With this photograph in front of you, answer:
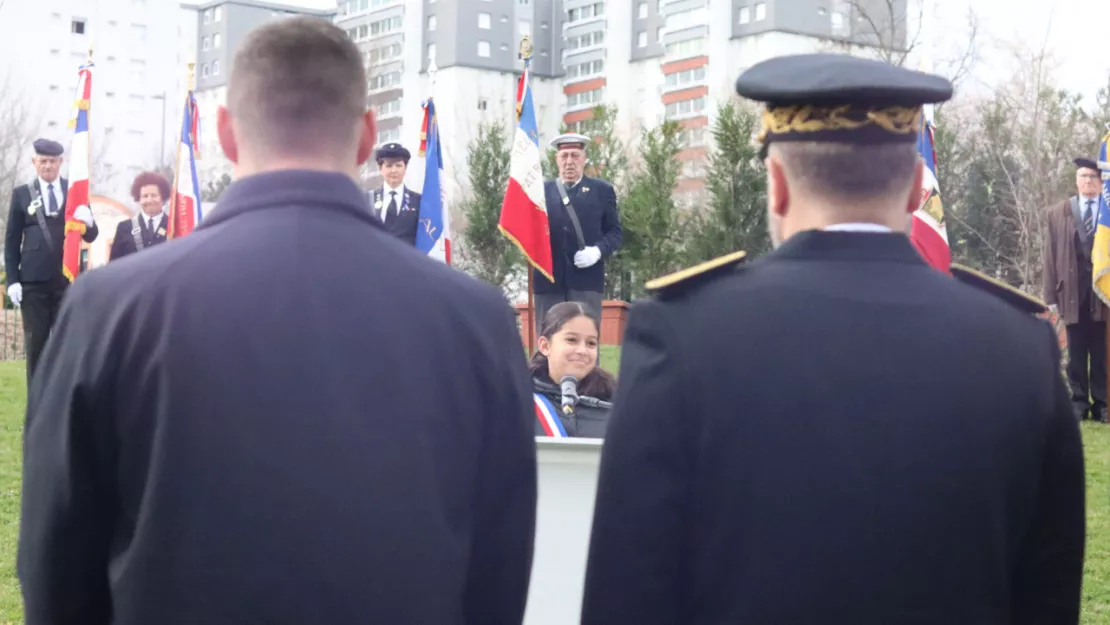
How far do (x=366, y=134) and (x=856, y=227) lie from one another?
0.77 metres

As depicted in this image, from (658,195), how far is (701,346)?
761 inches

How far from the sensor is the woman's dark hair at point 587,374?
5.75m

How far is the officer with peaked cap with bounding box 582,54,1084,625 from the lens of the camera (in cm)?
210

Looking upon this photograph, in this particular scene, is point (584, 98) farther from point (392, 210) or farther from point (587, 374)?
point (587, 374)

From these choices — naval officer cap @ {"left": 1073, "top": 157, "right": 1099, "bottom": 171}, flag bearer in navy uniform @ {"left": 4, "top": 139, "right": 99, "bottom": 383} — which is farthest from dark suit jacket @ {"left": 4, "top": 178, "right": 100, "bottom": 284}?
naval officer cap @ {"left": 1073, "top": 157, "right": 1099, "bottom": 171}

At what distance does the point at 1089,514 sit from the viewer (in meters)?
7.59

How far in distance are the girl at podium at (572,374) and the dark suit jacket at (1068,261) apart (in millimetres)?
6991

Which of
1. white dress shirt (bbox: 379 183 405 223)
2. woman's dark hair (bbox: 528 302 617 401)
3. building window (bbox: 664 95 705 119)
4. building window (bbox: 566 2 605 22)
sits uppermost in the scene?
building window (bbox: 566 2 605 22)

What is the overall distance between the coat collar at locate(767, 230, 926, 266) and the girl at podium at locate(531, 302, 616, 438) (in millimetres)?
3086

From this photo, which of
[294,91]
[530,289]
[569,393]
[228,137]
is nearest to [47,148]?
[530,289]

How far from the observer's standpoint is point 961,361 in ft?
7.02

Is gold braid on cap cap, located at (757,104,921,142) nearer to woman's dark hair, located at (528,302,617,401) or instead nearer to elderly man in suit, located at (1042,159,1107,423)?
woman's dark hair, located at (528,302,617,401)

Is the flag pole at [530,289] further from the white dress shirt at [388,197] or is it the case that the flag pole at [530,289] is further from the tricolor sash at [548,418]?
the tricolor sash at [548,418]

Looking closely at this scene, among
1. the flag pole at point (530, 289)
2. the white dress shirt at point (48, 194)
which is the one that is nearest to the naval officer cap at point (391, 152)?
the flag pole at point (530, 289)
